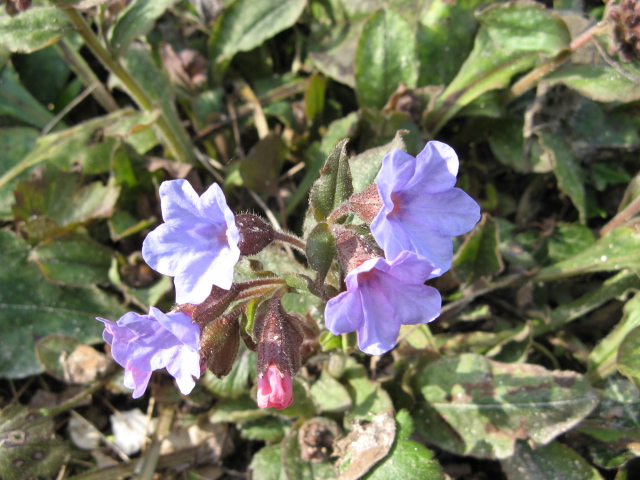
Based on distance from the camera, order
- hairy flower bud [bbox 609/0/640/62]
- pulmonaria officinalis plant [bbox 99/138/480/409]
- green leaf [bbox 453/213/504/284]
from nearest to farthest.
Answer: pulmonaria officinalis plant [bbox 99/138/480/409] → hairy flower bud [bbox 609/0/640/62] → green leaf [bbox 453/213/504/284]

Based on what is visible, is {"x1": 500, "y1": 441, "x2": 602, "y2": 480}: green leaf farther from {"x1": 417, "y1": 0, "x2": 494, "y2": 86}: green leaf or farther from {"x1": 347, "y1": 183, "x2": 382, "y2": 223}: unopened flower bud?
{"x1": 417, "y1": 0, "x2": 494, "y2": 86}: green leaf

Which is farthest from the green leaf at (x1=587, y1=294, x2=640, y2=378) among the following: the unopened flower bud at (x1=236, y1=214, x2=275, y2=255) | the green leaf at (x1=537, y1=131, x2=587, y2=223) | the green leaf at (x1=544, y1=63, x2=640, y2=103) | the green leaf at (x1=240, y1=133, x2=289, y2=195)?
the green leaf at (x1=240, y1=133, x2=289, y2=195)

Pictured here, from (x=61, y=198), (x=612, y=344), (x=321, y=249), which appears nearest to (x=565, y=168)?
(x=612, y=344)

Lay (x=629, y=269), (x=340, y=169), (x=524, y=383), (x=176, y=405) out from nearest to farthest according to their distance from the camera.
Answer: (x=340, y=169)
(x=524, y=383)
(x=629, y=269)
(x=176, y=405)

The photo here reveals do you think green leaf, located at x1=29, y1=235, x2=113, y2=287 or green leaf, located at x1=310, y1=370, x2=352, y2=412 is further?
green leaf, located at x1=29, y1=235, x2=113, y2=287

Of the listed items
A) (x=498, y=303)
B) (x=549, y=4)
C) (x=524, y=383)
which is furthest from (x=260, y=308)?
(x=549, y=4)

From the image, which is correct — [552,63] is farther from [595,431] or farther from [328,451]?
[328,451]

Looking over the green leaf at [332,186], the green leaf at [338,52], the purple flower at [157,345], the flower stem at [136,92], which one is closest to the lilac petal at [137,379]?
the purple flower at [157,345]
